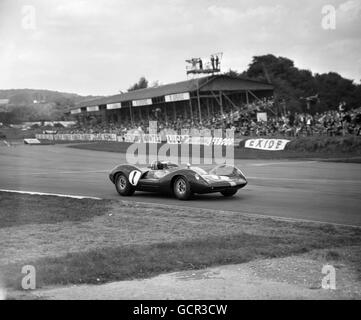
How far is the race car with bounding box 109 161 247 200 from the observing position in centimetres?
1288

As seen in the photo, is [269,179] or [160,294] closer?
[160,294]

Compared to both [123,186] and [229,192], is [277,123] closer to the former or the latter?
[229,192]

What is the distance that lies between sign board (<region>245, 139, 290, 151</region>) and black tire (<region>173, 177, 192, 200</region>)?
692 inches

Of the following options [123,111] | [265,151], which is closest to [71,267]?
[265,151]

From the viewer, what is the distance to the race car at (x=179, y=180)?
12.9m

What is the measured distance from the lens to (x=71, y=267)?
21.4 feet

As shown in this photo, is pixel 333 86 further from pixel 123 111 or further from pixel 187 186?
pixel 187 186

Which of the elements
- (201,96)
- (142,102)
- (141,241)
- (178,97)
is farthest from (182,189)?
(142,102)

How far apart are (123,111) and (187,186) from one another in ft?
183

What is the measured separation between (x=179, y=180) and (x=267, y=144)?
733 inches

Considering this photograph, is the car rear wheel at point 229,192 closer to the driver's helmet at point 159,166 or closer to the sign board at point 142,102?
the driver's helmet at point 159,166

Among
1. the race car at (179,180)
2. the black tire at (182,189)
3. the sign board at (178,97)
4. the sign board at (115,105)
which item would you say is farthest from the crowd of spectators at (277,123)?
the black tire at (182,189)

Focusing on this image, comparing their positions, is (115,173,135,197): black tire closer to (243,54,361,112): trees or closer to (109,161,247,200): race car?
(109,161,247,200): race car

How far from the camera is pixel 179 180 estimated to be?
523 inches
